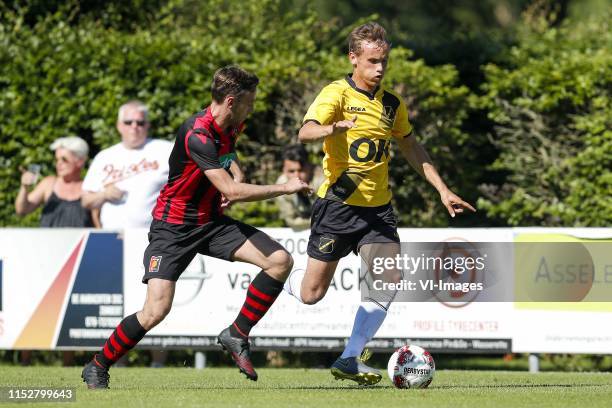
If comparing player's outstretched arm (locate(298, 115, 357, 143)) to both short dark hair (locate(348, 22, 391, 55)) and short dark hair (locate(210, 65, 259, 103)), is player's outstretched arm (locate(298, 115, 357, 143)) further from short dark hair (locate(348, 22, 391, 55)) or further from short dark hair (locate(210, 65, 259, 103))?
short dark hair (locate(348, 22, 391, 55))

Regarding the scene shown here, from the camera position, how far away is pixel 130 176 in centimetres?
1244

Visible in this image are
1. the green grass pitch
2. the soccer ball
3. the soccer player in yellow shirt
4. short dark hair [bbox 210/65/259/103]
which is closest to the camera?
the green grass pitch

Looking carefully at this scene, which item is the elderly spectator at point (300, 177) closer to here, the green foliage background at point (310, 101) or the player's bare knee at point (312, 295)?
the green foliage background at point (310, 101)

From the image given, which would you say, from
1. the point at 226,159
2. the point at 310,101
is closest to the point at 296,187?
the point at 226,159

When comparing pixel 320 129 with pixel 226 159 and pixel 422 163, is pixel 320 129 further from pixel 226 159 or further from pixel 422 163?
pixel 422 163

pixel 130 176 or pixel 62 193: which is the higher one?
pixel 130 176

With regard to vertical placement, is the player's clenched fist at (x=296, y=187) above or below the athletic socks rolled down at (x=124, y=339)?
above

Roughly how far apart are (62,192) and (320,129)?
18.2 ft

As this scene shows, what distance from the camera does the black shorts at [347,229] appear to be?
29.6 feet

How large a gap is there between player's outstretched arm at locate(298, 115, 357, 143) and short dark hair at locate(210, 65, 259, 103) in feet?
1.64

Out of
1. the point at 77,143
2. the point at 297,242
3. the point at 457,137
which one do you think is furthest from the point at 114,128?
the point at 457,137

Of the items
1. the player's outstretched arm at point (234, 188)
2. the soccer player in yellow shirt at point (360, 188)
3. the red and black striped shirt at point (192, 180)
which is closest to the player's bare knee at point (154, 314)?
the red and black striped shirt at point (192, 180)

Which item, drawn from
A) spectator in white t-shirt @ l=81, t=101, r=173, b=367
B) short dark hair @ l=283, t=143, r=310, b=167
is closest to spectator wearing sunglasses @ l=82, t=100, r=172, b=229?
spectator in white t-shirt @ l=81, t=101, r=173, b=367

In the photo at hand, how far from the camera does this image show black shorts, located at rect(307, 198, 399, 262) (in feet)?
29.6
